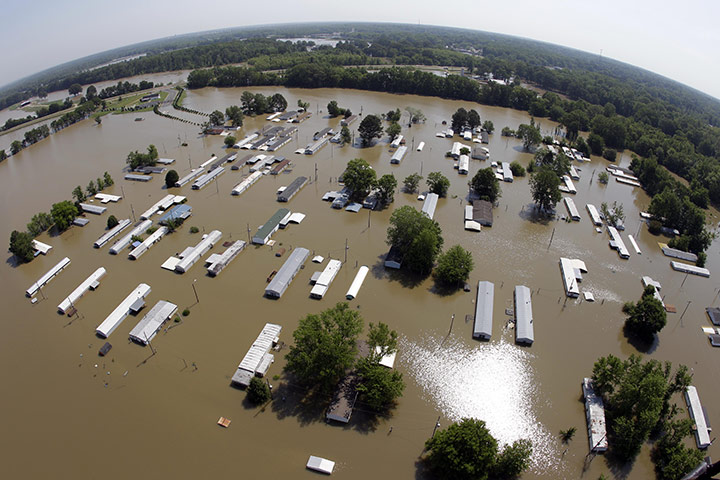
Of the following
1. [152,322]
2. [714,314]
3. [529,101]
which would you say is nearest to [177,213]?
[152,322]

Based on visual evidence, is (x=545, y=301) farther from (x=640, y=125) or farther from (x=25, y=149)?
(x=25, y=149)

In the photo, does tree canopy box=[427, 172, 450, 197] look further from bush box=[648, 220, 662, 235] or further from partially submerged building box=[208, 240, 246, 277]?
partially submerged building box=[208, 240, 246, 277]

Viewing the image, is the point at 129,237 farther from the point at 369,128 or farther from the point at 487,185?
the point at 369,128

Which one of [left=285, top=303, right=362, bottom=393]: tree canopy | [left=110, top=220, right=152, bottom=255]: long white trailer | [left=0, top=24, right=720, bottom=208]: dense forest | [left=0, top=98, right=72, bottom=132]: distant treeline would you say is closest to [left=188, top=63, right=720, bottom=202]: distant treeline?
[left=0, top=24, right=720, bottom=208]: dense forest

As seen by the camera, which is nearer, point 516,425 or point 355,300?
point 516,425

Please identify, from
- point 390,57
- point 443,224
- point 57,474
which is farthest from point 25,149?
point 390,57

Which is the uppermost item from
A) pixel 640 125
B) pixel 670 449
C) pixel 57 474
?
pixel 640 125

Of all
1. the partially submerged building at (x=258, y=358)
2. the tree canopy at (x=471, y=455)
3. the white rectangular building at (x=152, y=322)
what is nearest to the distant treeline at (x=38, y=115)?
the white rectangular building at (x=152, y=322)
